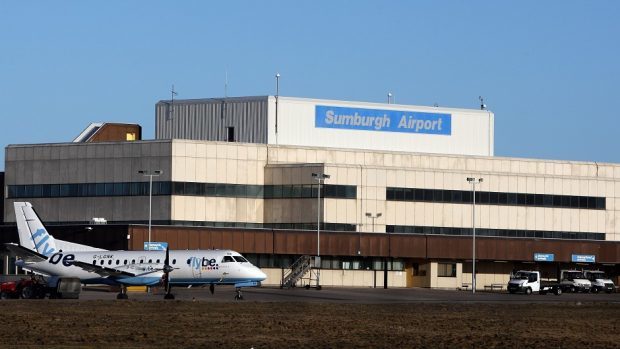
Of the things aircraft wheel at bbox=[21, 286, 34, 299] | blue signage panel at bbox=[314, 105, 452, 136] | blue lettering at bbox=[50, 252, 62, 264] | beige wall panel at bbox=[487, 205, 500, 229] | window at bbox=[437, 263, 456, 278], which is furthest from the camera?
blue signage panel at bbox=[314, 105, 452, 136]

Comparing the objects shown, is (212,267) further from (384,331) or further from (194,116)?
(194,116)

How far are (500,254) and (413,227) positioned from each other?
9525 millimetres

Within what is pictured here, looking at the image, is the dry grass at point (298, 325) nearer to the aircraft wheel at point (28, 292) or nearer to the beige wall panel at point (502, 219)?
the aircraft wheel at point (28, 292)

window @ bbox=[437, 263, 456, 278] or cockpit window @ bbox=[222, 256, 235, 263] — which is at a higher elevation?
cockpit window @ bbox=[222, 256, 235, 263]

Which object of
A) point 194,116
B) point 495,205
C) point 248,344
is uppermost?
point 194,116

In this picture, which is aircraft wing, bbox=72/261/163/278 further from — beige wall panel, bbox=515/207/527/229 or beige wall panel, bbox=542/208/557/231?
beige wall panel, bbox=542/208/557/231

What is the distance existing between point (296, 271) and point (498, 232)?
26732mm

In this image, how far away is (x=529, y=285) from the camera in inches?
4926

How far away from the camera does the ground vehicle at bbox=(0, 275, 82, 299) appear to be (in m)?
89.4

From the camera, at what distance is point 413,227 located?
5477 inches

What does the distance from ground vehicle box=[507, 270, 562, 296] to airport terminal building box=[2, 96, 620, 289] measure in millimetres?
11980

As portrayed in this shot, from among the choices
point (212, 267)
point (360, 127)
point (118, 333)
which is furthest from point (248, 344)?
point (360, 127)

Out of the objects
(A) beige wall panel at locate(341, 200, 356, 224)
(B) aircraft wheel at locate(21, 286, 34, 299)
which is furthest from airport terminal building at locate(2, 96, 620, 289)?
(B) aircraft wheel at locate(21, 286, 34, 299)

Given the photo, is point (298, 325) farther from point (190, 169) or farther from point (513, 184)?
point (513, 184)
